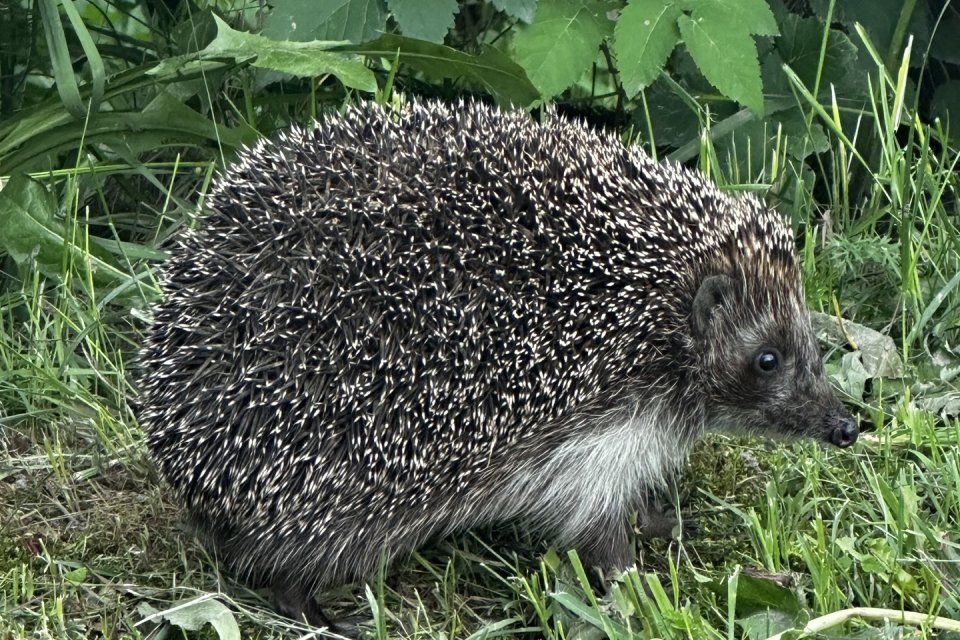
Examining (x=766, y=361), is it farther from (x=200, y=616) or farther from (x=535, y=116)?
(x=535, y=116)

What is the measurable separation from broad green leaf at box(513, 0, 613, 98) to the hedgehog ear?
1467 mm

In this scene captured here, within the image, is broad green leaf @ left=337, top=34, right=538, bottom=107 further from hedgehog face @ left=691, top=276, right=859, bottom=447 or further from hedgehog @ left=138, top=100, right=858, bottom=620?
hedgehog face @ left=691, top=276, right=859, bottom=447

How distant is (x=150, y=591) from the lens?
4406 mm

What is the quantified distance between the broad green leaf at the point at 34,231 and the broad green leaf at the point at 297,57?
1047 mm

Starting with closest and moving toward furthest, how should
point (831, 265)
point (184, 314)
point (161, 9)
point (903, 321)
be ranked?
point (184, 314)
point (903, 321)
point (831, 265)
point (161, 9)

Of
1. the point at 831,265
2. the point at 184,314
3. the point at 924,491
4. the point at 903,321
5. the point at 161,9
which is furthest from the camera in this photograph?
the point at 161,9

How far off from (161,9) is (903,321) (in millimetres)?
4133

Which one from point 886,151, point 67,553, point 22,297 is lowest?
point 67,553

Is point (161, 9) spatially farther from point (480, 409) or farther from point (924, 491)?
point (924, 491)

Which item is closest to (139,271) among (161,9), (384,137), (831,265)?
(161,9)

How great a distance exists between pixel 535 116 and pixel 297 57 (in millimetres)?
1730

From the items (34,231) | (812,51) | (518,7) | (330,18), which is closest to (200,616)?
(34,231)

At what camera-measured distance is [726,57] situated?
5.48m

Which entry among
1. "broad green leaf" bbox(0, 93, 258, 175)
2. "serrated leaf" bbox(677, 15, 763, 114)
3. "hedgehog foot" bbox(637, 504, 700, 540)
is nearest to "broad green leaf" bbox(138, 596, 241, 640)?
"hedgehog foot" bbox(637, 504, 700, 540)
